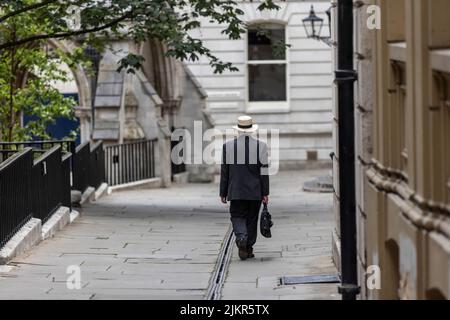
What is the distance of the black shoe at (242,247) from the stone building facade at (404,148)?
10.9ft

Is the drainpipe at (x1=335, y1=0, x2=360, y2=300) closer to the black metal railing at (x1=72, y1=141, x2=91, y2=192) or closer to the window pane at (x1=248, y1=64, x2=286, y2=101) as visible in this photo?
the black metal railing at (x1=72, y1=141, x2=91, y2=192)

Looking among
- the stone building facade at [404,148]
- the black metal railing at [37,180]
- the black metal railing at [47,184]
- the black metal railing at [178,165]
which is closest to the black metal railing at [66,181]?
the black metal railing at [37,180]

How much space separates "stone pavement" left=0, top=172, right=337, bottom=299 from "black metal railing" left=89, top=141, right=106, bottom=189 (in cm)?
74

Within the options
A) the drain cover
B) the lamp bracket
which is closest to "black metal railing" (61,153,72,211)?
the drain cover

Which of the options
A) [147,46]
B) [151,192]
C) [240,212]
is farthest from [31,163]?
[147,46]

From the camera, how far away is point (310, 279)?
12297mm

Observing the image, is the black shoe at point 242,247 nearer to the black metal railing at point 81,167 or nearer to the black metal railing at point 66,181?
the black metal railing at point 66,181

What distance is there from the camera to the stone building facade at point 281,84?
36.2 m

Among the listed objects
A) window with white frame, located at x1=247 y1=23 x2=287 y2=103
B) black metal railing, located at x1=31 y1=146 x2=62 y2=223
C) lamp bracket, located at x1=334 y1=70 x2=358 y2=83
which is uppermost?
window with white frame, located at x1=247 y1=23 x2=287 y2=103

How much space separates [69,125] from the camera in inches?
1490

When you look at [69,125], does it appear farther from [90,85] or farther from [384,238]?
[384,238]

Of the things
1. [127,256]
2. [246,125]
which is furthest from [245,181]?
[127,256]

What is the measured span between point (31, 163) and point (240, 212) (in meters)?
3.13

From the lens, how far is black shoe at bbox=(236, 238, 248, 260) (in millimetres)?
14141
